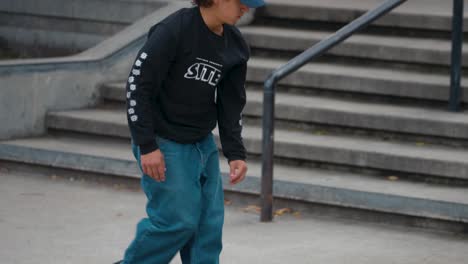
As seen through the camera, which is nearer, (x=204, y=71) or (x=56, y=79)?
(x=204, y=71)

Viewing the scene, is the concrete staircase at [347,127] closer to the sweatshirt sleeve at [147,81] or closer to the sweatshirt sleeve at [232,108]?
the sweatshirt sleeve at [232,108]

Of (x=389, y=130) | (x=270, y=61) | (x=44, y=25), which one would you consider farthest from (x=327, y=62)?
(x=44, y=25)

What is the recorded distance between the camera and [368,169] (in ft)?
26.6

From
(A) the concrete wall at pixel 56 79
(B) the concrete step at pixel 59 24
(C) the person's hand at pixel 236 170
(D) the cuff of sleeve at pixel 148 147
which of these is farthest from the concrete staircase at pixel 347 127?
(D) the cuff of sleeve at pixel 148 147

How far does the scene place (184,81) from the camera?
5145 millimetres

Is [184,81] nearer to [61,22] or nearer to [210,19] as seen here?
[210,19]

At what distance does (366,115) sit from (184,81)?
3.61 m

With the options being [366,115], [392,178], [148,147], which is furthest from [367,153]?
[148,147]

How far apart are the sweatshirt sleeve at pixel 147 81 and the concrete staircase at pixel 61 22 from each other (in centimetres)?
581

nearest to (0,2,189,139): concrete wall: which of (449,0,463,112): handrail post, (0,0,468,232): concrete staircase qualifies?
(0,0,468,232): concrete staircase

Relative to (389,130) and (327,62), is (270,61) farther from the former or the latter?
(389,130)

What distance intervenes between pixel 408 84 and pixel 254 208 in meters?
1.78

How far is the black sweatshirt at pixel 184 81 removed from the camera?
16.5 feet

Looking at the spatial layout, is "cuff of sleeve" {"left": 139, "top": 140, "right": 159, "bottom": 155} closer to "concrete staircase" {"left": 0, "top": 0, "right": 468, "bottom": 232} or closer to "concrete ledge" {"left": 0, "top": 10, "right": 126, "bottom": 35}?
"concrete staircase" {"left": 0, "top": 0, "right": 468, "bottom": 232}
